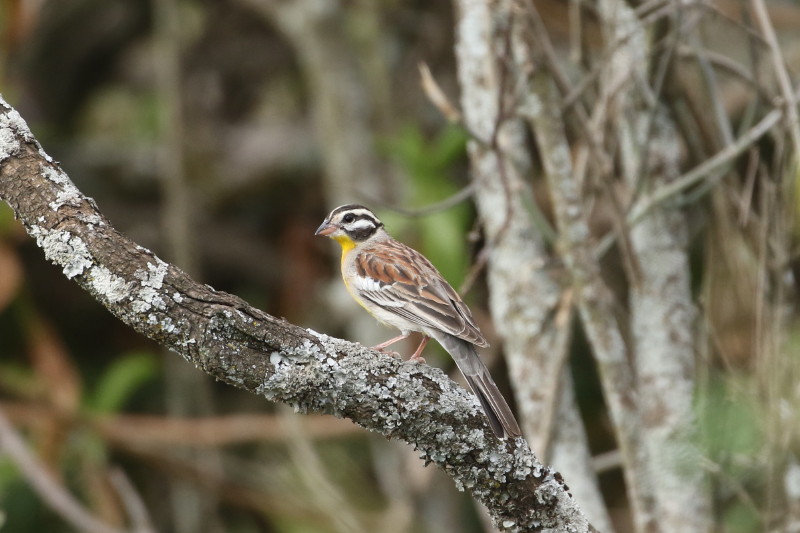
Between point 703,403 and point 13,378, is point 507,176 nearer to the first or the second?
point 703,403

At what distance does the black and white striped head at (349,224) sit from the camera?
19.4 feet

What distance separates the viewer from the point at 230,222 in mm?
11680

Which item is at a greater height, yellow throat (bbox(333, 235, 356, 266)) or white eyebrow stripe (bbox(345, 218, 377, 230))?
white eyebrow stripe (bbox(345, 218, 377, 230))

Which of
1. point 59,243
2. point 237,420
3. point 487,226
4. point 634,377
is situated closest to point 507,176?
point 487,226

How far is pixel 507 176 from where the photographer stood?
587 cm

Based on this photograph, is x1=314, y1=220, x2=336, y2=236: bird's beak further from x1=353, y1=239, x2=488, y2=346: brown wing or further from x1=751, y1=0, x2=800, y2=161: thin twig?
x1=751, y1=0, x2=800, y2=161: thin twig

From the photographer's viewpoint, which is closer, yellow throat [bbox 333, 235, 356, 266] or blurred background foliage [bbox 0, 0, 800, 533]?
yellow throat [bbox 333, 235, 356, 266]

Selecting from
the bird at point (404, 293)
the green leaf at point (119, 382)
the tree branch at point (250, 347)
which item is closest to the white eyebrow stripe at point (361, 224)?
the bird at point (404, 293)

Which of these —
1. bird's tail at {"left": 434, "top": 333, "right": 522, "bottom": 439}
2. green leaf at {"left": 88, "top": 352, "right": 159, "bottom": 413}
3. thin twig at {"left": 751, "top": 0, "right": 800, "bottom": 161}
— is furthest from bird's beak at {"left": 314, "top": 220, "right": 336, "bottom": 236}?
green leaf at {"left": 88, "top": 352, "right": 159, "bottom": 413}

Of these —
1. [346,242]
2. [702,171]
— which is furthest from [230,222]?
[702,171]

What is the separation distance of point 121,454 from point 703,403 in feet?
24.5

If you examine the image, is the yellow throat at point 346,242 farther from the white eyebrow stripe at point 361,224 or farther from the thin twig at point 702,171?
the thin twig at point 702,171

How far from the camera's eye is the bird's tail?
3504 mm

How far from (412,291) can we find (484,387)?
1.19m
